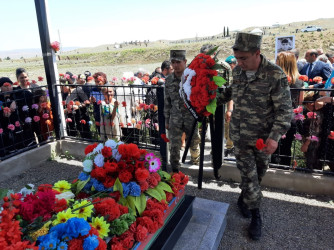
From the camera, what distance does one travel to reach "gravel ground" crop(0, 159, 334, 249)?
2.90m

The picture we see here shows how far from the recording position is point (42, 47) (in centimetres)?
554

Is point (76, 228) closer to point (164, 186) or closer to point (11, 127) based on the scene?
point (164, 186)

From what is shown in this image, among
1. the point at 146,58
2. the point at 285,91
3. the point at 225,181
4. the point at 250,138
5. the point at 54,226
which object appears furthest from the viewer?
the point at 146,58

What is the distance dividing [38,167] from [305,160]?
4.97 metres

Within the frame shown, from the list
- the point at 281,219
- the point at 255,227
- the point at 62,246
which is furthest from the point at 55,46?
the point at 281,219

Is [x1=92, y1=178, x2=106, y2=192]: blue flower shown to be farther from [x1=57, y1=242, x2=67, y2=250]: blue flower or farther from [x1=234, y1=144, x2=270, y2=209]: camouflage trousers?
[x1=234, y1=144, x2=270, y2=209]: camouflage trousers

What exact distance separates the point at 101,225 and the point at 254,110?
1880 mm

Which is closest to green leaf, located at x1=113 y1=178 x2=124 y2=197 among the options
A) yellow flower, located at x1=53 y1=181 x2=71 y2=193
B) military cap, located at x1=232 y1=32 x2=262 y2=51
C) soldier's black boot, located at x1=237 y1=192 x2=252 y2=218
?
yellow flower, located at x1=53 y1=181 x2=71 y2=193

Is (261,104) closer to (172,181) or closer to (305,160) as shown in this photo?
(172,181)

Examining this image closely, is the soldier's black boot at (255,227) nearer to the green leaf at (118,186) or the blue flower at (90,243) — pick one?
the green leaf at (118,186)

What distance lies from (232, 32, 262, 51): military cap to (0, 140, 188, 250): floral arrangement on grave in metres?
1.38

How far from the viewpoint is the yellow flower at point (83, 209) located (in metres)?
1.80

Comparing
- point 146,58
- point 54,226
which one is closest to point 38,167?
point 54,226

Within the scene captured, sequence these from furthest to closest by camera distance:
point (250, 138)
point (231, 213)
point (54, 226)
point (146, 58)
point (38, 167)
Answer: point (146, 58) < point (38, 167) < point (231, 213) < point (250, 138) < point (54, 226)
